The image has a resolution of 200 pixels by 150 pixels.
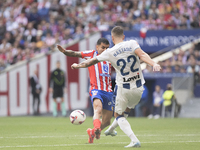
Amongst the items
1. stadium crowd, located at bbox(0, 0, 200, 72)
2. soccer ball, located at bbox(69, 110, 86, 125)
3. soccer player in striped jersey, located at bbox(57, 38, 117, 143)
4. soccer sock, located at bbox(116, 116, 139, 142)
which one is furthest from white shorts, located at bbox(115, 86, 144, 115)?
stadium crowd, located at bbox(0, 0, 200, 72)

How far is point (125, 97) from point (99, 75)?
1.48 meters

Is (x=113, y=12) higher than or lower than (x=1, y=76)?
higher

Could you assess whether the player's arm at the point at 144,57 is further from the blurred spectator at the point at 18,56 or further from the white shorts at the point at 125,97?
the blurred spectator at the point at 18,56

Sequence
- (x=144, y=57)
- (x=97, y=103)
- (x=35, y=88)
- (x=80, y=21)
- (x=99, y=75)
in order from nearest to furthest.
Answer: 1. (x=144, y=57)
2. (x=97, y=103)
3. (x=99, y=75)
4. (x=35, y=88)
5. (x=80, y=21)

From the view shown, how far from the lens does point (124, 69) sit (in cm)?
742

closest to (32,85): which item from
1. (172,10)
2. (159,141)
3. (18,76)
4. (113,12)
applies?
(18,76)

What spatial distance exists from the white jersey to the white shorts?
0.25 feet

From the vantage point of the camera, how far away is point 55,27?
25562 millimetres

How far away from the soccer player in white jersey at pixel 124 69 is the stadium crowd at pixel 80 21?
14.8 m

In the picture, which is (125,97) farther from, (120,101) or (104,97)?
(104,97)

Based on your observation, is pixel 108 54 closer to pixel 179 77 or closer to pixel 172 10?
pixel 179 77

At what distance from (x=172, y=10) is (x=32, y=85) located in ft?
31.7

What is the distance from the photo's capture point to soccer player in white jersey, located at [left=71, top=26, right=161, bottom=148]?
7348mm

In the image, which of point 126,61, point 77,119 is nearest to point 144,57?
point 126,61
